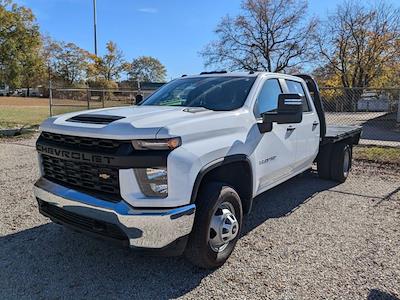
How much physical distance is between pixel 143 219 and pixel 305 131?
3.27 meters

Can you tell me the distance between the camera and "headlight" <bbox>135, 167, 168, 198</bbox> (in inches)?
119

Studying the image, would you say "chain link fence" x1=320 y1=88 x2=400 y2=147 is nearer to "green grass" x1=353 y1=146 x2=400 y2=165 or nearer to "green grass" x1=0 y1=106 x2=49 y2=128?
"green grass" x1=353 y1=146 x2=400 y2=165

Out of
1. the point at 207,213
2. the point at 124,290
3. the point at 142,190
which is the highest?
the point at 142,190

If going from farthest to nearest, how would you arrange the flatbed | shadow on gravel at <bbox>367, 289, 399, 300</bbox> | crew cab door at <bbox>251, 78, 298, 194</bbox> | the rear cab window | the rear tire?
the rear tire → the flatbed → the rear cab window → crew cab door at <bbox>251, 78, 298, 194</bbox> → shadow on gravel at <bbox>367, 289, 399, 300</bbox>

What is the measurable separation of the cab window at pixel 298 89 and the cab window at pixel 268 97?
462 mm

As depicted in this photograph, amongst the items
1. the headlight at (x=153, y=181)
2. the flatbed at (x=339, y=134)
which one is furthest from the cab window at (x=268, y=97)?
the flatbed at (x=339, y=134)

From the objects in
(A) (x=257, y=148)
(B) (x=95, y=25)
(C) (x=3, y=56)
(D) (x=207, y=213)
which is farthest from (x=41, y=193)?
(B) (x=95, y=25)

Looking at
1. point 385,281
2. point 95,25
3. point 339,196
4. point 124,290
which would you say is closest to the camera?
point 124,290

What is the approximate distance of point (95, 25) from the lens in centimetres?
5000

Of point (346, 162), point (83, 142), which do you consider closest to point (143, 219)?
point (83, 142)

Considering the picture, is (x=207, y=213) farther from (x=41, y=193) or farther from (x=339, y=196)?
(x=339, y=196)

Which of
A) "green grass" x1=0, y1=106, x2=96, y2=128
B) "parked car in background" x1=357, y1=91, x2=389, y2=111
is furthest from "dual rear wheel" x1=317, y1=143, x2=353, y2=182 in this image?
"parked car in background" x1=357, y1=91, x2=389, y2=111

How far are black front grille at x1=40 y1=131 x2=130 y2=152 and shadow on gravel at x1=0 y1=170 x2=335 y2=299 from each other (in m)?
1.21

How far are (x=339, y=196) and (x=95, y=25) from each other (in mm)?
49740
